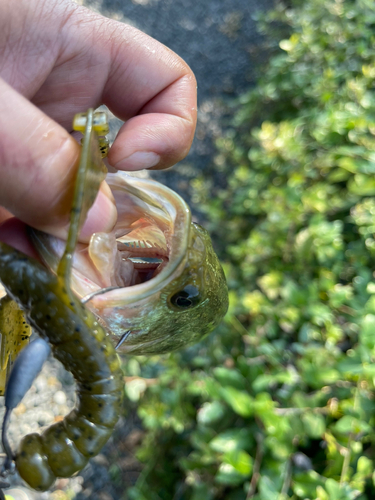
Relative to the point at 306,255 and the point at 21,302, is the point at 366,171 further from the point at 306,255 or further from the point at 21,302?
the point at 21,302

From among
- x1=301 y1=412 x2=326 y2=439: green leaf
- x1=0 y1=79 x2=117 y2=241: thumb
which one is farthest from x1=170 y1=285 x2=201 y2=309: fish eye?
x1=301 y1=412 x2=326 y2=439: green leaf

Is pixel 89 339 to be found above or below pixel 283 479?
above

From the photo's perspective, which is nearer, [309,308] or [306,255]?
[309,308]

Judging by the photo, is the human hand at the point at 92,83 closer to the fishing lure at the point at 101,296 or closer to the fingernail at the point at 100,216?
the fingernail at the point at 100,216

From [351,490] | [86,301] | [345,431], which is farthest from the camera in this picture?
[345,431]

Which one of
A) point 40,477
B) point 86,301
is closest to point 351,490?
point 40,477

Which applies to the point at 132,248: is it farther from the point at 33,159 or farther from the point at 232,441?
the point at 232,441

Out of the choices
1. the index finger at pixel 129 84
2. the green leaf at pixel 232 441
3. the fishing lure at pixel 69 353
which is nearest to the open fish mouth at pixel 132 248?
the fishing lure at pixel 69 353
